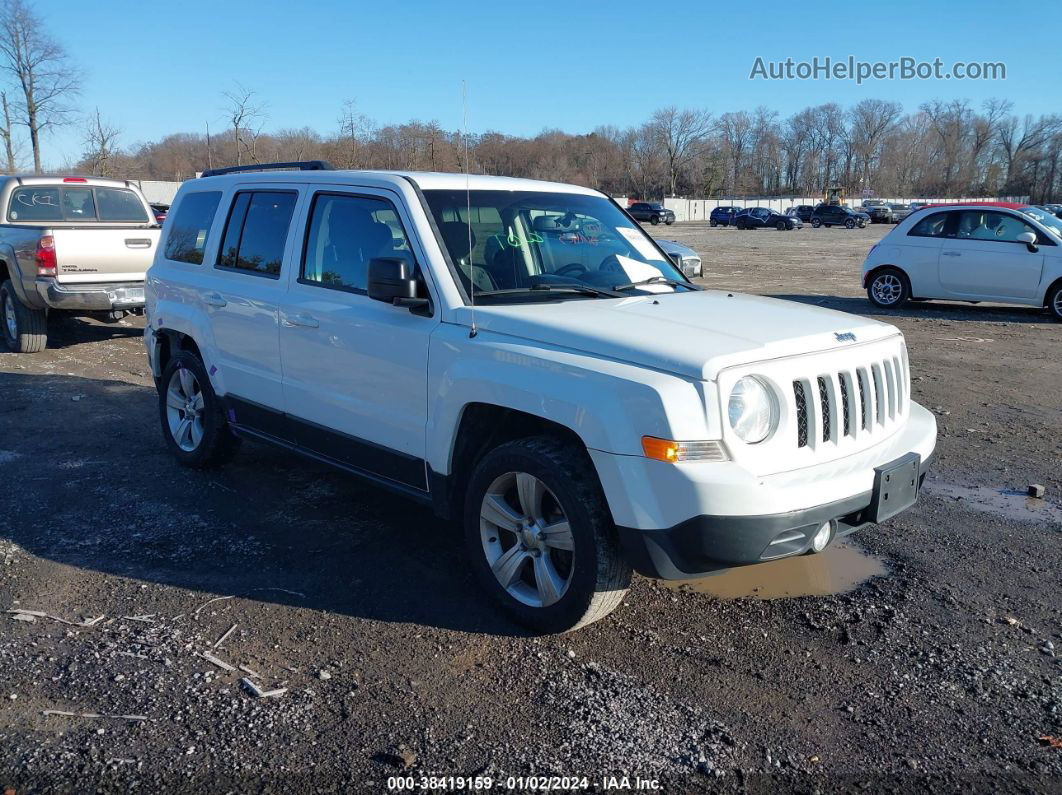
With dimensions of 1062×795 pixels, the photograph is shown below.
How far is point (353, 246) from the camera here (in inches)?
183

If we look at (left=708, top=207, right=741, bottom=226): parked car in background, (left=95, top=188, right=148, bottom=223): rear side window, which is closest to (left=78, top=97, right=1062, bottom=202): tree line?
(left=708, top=207, right=741, bottom=226): parked car in background

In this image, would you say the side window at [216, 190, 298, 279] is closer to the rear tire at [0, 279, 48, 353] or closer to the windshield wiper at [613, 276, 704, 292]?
the windshield wiper at [613, 276, 704, 292]

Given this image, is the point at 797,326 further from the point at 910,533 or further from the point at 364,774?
the point at 364,774

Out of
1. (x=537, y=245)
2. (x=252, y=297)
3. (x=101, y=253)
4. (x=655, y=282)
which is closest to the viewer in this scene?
(x=537, y=245)

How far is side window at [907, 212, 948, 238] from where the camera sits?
46.3ft

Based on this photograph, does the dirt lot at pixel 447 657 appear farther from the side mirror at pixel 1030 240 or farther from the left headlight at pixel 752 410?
the side mirror at pixel 1030 240

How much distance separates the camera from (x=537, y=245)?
4613 millimetres

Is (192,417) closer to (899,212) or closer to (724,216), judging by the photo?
(724,216)

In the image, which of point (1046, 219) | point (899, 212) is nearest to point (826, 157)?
point (899, 212)

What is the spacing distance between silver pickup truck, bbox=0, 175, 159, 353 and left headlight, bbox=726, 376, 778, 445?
8853 millimetres

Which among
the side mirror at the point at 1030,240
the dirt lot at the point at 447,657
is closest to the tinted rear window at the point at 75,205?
the dirt lot at the point at 447,657

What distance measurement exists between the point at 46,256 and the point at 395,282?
7.69 metres

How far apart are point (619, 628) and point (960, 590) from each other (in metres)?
1.74

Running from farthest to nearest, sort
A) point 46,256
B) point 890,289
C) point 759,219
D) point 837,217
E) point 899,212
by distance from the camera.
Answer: point 899,212 < point 759,219 < point 837,217 < point 890,289 < point 46,256
